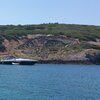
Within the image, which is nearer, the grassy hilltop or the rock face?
the rock face

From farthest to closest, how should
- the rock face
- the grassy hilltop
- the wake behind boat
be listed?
the grassy hilltop
the rock face
the wake behind boat

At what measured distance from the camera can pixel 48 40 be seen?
190000 mm

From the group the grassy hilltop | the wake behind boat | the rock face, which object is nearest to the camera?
the wake behind boat

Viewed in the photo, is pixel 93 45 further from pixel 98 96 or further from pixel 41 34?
pixel 98 96

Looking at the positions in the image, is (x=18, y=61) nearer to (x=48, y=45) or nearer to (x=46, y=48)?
(x=46, y=48)

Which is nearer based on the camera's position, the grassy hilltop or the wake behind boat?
the wake behind boat

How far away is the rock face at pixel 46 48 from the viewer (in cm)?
17125

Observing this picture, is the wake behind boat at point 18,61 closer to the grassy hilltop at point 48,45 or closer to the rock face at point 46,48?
the rock face at point 46,48

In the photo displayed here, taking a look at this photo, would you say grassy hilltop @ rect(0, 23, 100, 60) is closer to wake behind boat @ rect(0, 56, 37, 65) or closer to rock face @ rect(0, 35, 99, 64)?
rock face @ rect(0, 35, 99, 64)

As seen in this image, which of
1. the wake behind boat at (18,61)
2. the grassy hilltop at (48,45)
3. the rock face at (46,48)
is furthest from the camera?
the grassy hilltop at (48,45)

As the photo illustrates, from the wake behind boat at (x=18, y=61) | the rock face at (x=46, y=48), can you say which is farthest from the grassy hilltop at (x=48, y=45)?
the wake behind boat at (x=18, y=61)

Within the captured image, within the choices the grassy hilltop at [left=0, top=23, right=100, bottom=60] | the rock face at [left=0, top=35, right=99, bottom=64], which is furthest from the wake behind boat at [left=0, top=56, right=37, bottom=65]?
the grassy hilltop at [left=0, top=23, right=100, bottom=60]

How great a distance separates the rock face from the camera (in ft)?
562

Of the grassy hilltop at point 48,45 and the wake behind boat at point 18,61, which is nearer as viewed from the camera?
the wake behind boat at point 18,61
